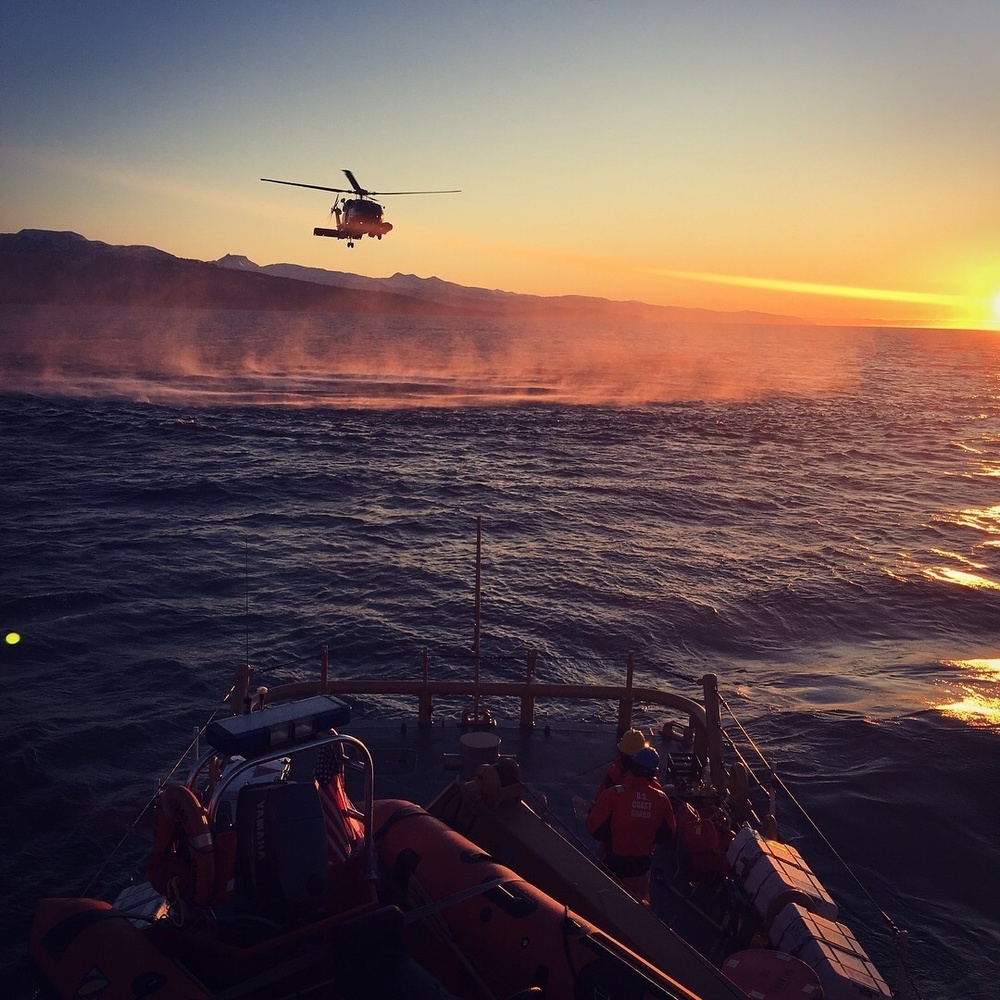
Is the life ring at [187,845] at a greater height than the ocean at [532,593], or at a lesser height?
greater

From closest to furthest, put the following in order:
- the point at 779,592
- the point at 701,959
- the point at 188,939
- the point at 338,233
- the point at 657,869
A: the point at 188,939 → the point at 701,959 → the point at 657,869 → the point at 779,592 → the point at 338,233

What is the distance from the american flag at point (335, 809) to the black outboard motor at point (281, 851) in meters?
0.21

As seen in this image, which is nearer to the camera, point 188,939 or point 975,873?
point 188,939

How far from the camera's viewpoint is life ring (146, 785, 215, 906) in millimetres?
5008

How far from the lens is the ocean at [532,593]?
15.3 metres

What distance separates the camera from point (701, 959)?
5895 millimetres

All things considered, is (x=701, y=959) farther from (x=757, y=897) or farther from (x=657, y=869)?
(x=657, y=869)

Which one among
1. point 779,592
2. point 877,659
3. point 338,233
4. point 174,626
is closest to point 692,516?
point 779,592

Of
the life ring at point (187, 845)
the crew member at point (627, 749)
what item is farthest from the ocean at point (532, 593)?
the life ring at point (187, 845)

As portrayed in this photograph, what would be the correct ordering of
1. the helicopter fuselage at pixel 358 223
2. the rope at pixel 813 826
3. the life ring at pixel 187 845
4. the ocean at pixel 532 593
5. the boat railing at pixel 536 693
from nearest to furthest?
the life ring at pixel 187 845
the rope at pixel 813 826
the boat railing at pixel 536 693
the ocean at pixel 532 593
the helicopter fuselage at pixel 358 223

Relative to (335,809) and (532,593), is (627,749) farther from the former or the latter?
(532,593)

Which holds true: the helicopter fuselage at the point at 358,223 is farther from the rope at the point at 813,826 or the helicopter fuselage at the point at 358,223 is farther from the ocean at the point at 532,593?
the rope at the point at 813,826

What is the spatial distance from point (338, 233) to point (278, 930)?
36499mm

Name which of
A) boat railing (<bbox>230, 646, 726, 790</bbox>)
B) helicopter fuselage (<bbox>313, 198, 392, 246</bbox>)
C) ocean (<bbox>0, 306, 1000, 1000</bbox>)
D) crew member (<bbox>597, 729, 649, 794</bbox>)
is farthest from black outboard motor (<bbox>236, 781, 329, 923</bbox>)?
helicopter fuselage (<bbox>313, 198, 392, 246</bbox>)
